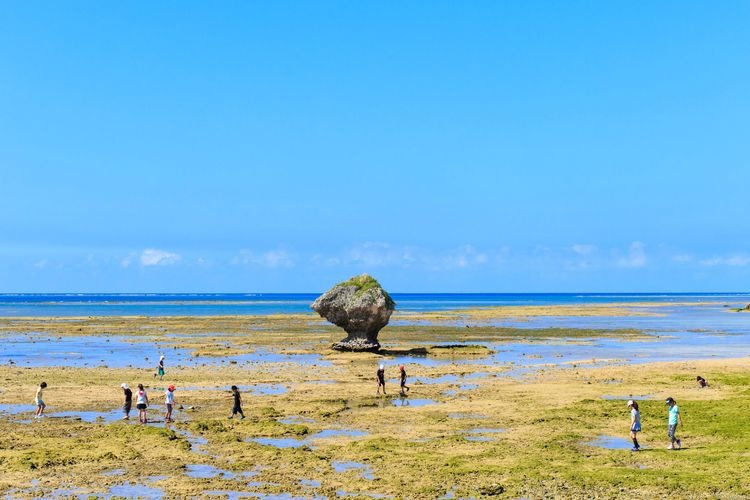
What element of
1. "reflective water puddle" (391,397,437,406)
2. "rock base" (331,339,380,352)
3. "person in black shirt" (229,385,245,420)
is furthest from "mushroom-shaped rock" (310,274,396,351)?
"person in black shirt" (229,385,245,420)

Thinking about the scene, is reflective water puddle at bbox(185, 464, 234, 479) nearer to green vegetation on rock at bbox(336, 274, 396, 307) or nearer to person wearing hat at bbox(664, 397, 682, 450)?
person wearing hat at bbox(664, 397, 682, 450)

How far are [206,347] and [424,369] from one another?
25007 mm

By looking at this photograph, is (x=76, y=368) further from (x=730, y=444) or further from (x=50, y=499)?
(x=730, y=444)

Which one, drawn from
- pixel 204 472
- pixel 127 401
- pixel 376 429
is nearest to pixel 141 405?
pixel 127 401

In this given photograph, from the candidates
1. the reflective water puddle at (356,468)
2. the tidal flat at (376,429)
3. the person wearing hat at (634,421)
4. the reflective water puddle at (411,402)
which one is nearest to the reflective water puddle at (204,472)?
the tidal flat at (376,429)

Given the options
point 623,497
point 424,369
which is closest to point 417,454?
point 623,497

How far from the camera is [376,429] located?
2930 centimetres

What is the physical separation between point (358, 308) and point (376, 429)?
104 feet

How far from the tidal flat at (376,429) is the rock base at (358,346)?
3.02m

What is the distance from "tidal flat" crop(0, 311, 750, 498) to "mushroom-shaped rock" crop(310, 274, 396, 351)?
3.62m

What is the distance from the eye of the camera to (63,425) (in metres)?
30.0

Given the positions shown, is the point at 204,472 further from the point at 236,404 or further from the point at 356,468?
the point at 236,404

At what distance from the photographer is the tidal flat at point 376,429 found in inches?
848

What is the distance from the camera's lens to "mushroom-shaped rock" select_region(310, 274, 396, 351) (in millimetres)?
61000
